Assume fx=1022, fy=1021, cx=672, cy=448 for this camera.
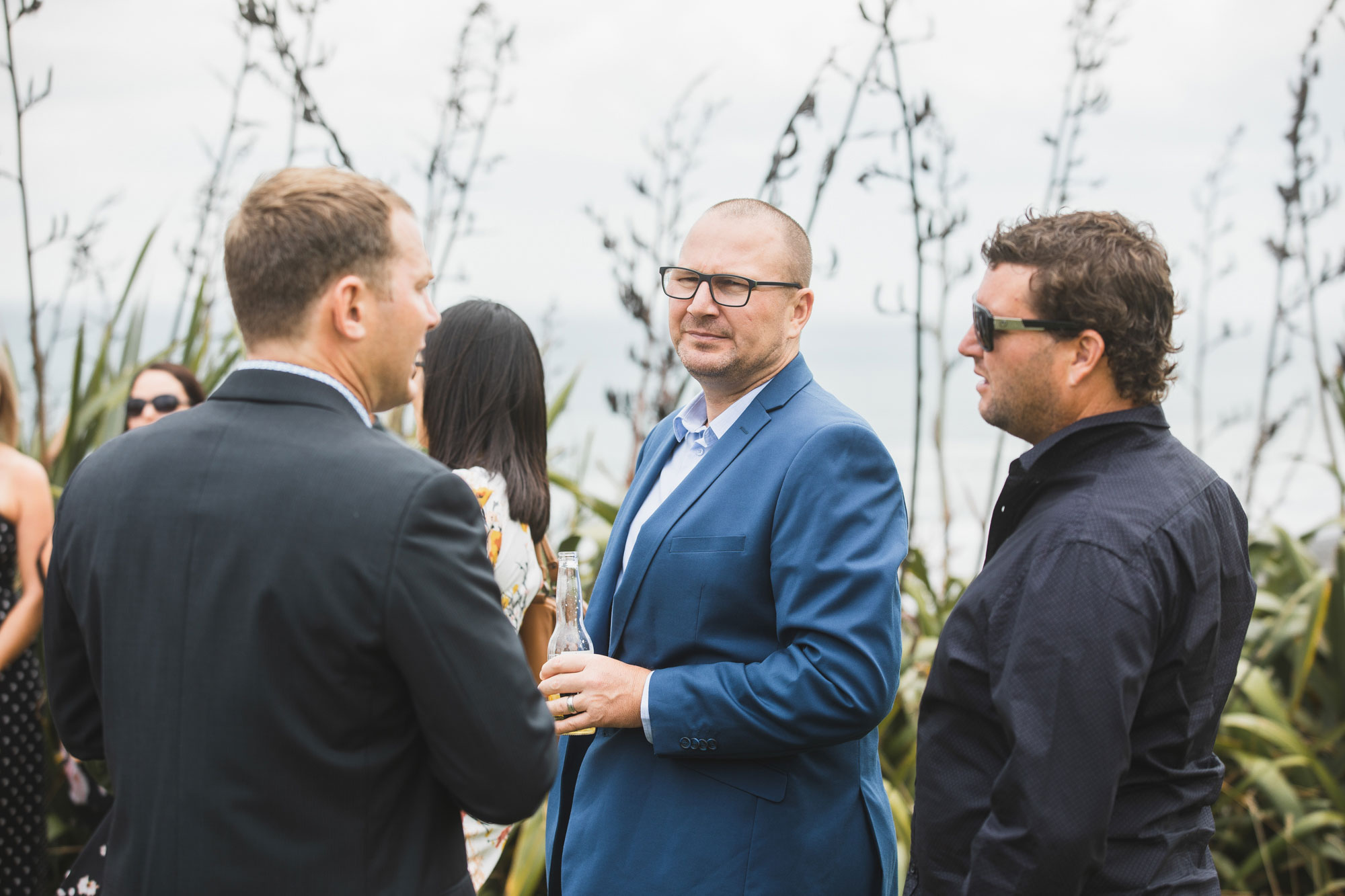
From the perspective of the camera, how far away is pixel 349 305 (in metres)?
1.41

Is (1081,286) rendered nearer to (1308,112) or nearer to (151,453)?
(151,453)

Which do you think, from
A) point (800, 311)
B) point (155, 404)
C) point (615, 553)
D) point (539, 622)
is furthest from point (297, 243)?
point (155, 404)

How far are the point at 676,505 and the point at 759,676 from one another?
40cm

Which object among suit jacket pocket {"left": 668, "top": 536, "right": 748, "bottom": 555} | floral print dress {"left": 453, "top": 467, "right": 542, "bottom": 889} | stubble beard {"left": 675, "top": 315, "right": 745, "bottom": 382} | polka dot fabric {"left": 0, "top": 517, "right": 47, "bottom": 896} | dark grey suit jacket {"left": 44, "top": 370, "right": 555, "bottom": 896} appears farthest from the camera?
polka dot fabric {"left": 0, "top": 517, "right": 47, "bottom": 896}

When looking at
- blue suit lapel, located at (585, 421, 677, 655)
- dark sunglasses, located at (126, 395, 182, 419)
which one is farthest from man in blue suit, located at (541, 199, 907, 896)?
dark sunglasses, located at (126, 395, 182, 419)

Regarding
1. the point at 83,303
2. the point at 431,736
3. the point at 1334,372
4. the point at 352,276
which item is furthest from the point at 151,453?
the point at 1334,372

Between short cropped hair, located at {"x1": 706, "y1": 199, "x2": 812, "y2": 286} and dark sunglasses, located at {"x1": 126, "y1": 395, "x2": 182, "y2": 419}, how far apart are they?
2208mm

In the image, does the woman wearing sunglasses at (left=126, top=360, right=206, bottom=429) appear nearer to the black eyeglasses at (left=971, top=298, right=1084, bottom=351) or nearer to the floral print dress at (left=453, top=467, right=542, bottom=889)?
the floral print dress at (left=453, top=467, right=542, bottom=889)

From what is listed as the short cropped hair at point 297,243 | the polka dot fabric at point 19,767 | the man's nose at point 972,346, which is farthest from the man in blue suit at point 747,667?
the polka dot fabric at point 19,767

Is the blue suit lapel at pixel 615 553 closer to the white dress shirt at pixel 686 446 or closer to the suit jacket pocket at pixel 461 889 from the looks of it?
the white dress shirt at pixel 686 446

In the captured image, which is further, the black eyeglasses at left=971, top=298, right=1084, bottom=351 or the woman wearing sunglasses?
the woman wearing sunglasses

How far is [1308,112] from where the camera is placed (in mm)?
4066

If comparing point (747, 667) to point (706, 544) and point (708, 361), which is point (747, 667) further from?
point (708, 361)

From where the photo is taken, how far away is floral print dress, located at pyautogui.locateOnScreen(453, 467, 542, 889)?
2361mm
